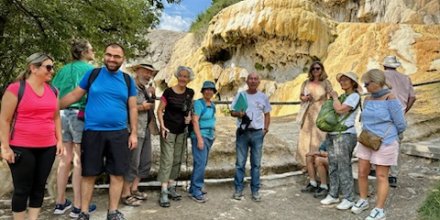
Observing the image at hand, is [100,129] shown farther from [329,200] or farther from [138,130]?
[329,200]

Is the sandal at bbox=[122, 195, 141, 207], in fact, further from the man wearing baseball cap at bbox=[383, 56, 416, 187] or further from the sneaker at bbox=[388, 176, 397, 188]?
the man wearing baseball cap at bbox=[383, 56, 416, 187]

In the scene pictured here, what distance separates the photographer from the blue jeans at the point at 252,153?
5336mm

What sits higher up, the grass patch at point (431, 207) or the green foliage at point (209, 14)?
the green foliage at point (209, 14)

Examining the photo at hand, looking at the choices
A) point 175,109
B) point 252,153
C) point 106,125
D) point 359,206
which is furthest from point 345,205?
point 106,125

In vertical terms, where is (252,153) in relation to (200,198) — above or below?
above

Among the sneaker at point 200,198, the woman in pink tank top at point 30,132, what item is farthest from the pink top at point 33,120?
the sneaker at point 200,198

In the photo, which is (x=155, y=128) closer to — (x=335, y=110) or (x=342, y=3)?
(x=335, y=110)

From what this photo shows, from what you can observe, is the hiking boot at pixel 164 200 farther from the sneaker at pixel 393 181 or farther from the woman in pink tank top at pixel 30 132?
the sneaker at pixel 393 181

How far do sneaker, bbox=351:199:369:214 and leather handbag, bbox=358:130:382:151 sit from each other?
74 cm

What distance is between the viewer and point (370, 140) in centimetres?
465

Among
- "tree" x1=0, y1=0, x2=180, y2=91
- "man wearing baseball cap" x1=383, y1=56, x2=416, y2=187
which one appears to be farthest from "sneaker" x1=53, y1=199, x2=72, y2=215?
"man wearing baseball cap" x1=383, y1=56, x2=416, y2=187

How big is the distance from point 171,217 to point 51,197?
1.41 m

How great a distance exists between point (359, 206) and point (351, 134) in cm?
84

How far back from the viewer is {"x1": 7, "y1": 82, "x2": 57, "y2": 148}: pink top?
11.7ft
